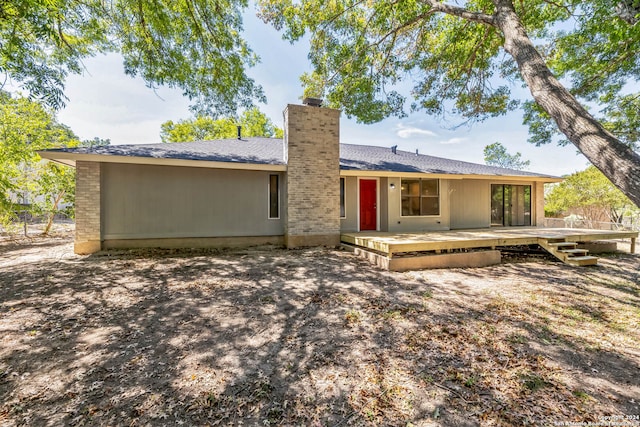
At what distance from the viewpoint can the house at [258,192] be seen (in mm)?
7761

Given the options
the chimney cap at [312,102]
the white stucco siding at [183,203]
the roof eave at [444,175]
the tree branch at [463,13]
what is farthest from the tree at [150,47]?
the tree branch at [463,13]

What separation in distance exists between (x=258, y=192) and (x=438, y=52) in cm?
754

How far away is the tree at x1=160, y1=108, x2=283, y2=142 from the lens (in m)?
26.3

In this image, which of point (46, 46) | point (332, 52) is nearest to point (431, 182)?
point (332, 52)

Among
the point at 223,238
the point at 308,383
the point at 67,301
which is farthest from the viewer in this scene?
the point at 223,238

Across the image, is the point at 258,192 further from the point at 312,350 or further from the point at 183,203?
the point at 312,350

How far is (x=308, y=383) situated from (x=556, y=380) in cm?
230

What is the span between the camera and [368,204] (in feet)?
34.1

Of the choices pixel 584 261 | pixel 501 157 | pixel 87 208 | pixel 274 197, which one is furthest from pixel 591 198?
pixel 87 208

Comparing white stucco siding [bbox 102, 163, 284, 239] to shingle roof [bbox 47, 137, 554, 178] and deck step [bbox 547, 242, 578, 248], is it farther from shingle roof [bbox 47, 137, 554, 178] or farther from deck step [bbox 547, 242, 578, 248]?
deck step [bbox 547, 242, 578, 248]

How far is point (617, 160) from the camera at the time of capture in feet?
10.2

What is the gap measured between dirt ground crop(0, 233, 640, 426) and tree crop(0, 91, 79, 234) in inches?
372

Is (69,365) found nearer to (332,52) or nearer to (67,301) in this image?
(67,301)

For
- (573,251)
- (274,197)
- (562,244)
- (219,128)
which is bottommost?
(573,251)
